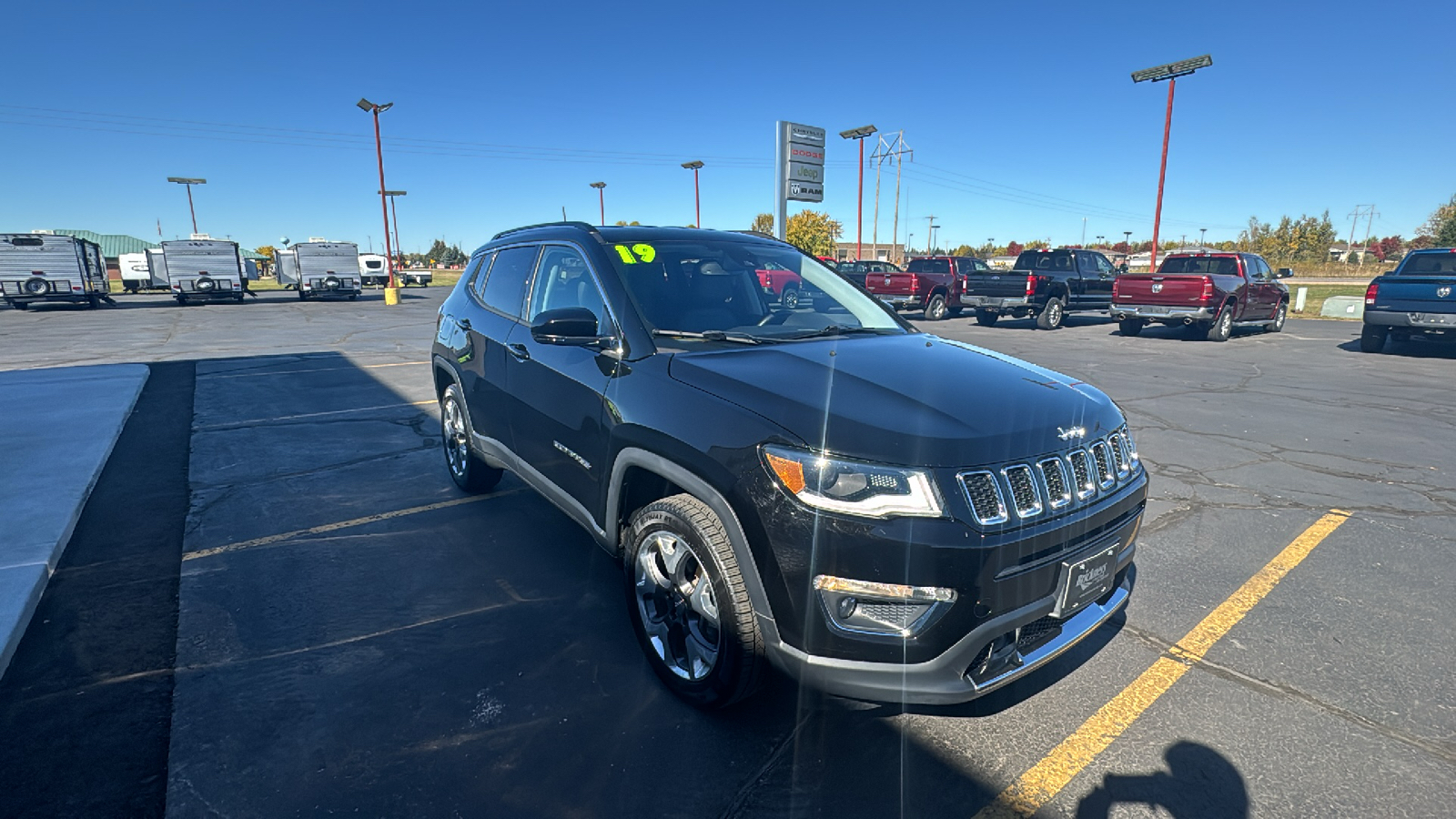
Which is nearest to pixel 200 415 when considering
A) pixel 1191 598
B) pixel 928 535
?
pixel 928 535

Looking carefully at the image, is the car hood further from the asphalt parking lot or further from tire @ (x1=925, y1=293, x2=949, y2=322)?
tire @ (x1=925, y1=293, x2=949, y2=322)

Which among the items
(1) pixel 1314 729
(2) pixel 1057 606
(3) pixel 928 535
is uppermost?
(3) pixel 928 535

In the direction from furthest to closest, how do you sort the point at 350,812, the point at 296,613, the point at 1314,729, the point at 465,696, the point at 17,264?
the point at 17,264, the point at 296,613, the point at 465,696, the point at 1314,729, the point at 350,812

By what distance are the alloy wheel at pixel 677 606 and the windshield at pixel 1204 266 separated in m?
16.3

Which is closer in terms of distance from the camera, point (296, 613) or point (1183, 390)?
point (296, 613)

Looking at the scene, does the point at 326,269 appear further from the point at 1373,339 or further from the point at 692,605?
the point at 1373,339

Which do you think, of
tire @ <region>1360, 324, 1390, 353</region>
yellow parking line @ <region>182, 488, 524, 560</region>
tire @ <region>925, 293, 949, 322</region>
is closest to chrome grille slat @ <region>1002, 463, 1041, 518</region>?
yellow parking line @ <region>182, 488, 524, 560</region>

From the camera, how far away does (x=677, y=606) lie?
9.04ft

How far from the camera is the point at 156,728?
2.58 metres

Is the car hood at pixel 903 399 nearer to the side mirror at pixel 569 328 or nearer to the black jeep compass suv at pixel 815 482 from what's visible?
the black jeep compass suv at pixel 815 482

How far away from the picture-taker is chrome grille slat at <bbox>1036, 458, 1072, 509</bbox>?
90.4 inches

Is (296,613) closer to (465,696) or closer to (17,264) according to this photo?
(465,696)

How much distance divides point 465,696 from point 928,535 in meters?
1.90

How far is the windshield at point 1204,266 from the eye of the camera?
50.6 ft
